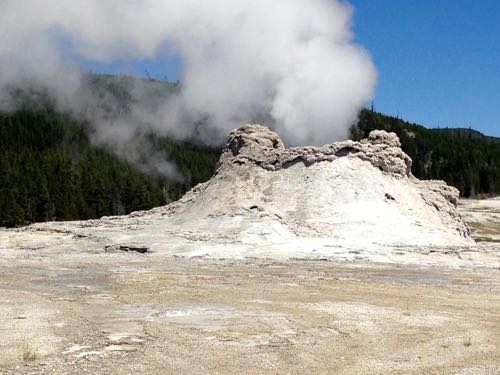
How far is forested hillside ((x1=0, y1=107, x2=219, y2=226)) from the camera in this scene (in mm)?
83625

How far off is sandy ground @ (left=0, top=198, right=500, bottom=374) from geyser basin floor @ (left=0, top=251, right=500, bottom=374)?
37mm

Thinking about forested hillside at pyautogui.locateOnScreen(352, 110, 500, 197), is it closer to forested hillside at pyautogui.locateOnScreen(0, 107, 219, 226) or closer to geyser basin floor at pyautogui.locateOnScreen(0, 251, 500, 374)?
forested hillside at pyautogui.locateOnScreen(0, 107, 219, 226)

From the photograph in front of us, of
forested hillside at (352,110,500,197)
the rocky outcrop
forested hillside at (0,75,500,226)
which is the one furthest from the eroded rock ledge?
forested hillside at (352,110,500,197)

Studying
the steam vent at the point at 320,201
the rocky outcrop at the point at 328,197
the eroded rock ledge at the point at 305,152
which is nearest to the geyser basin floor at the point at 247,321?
the steam vent at the point at 320,201

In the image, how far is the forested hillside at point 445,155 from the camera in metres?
124

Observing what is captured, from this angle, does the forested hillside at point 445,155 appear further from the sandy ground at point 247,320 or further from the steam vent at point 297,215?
the sandy ground at point 247,320

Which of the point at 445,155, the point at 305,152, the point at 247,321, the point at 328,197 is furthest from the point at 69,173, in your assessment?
the point at 247,321

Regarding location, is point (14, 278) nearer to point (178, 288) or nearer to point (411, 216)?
point (178, 288)

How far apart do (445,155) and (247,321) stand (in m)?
143

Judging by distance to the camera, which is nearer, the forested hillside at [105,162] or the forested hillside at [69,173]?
the forested hillside at [69,173]

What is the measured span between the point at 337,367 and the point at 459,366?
2.30 metres

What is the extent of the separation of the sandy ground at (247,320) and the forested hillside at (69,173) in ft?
188

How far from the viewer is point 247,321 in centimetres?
1538

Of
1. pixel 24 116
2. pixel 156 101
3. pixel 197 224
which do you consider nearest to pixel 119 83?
pixel 156 101
